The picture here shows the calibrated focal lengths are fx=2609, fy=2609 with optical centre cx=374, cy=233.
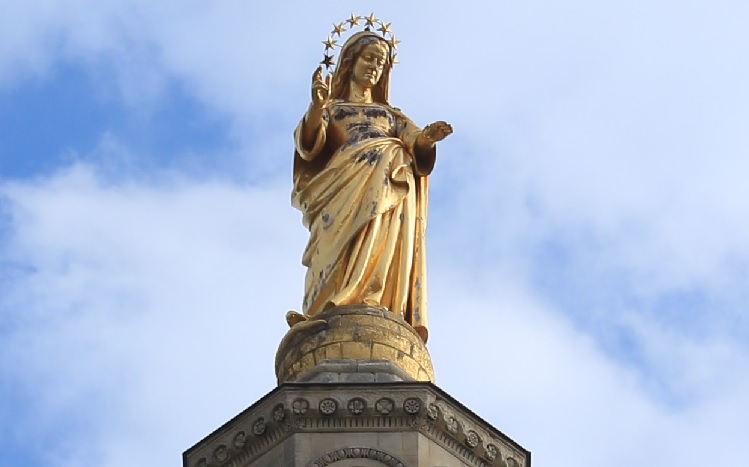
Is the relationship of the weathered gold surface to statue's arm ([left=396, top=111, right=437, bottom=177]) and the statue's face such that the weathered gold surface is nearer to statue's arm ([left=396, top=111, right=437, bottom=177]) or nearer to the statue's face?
statue's arm ([left=396, top=111, right=437, bottom=177])

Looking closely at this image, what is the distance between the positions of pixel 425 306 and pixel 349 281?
90cm

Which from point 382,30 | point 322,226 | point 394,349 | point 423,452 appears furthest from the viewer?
point 382,30

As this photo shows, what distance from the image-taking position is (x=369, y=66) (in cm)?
2939

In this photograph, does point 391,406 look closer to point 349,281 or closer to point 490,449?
point 490,449

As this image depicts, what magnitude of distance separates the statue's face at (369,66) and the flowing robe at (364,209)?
66 cm

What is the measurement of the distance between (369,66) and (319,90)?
6.31 feet

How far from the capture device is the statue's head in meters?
29.4

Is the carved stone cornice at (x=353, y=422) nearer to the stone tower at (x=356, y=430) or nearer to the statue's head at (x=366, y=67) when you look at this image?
the stone tower at (x=356, y=430)

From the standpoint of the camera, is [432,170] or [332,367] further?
→ [432,170]

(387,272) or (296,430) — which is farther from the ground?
(387,272)

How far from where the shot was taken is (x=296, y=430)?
24.0 metres

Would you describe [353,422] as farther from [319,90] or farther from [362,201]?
[319,90]

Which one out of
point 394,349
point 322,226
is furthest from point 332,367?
point 322,226

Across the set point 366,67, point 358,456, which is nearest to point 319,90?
point 366,67
